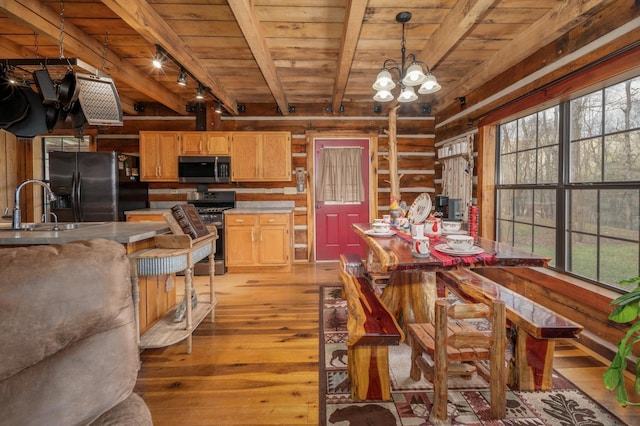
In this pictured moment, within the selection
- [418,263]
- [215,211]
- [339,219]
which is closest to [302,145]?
[339,219]

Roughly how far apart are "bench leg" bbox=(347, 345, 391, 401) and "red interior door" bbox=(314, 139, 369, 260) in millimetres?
3589

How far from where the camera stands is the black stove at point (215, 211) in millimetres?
4715

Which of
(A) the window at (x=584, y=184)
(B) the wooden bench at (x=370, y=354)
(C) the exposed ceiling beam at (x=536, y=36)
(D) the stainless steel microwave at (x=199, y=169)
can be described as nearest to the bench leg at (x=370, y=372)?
(B) the wooden bench at (x=370, y=354)

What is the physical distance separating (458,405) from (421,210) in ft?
4.72

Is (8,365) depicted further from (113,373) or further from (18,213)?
(18,213)

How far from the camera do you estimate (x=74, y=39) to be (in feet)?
9.66

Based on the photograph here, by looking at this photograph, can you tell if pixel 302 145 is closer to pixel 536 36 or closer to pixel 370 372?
pixel 536 36

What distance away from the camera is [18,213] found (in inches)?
100.0

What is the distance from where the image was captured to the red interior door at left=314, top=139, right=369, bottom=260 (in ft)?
17.8

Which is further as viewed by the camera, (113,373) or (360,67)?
(360,67)

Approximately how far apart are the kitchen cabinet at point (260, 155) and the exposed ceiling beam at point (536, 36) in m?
2.70

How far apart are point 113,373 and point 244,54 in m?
3.38

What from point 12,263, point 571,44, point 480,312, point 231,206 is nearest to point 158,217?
point 231,206

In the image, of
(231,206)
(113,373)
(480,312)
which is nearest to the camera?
(113,373)
